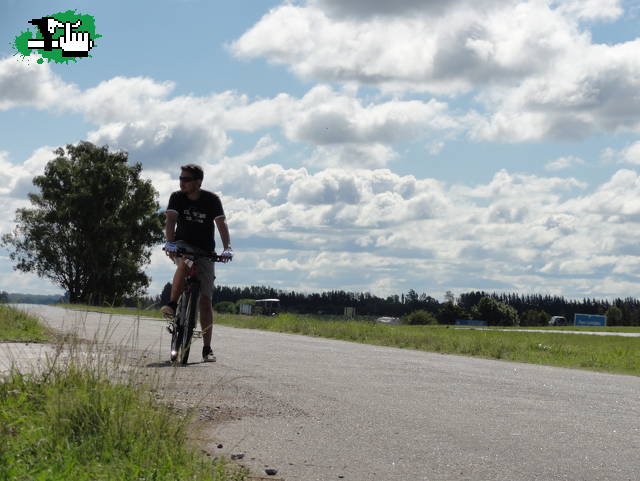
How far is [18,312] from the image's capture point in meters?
16.1

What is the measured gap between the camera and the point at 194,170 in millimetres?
9211

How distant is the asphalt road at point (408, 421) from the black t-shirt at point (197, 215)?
1.43 meters

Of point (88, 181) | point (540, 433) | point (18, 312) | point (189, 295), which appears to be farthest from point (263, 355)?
point (88, 181)

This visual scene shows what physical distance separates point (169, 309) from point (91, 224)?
54.0m

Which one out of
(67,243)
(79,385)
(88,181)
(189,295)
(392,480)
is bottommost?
(392,480)

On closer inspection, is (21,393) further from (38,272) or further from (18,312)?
(38,272)

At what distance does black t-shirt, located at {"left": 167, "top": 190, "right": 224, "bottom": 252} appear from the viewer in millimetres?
9250

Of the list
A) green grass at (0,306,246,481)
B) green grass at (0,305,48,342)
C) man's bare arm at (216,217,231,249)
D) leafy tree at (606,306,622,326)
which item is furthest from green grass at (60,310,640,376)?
leafy tree at (606,306,622,326)

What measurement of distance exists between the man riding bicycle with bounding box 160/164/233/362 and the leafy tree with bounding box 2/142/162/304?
5159 cm

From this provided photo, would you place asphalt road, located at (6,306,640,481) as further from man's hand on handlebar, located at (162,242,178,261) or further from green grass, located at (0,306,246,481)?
man's hand on handlebar, located at (162,242,178,261)

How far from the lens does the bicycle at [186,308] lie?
9.13 m

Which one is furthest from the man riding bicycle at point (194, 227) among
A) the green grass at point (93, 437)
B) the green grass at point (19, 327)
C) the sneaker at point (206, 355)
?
the green grass at point (93, 437)

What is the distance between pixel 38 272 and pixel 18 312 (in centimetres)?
4876

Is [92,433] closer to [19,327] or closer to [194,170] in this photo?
[194,170]
